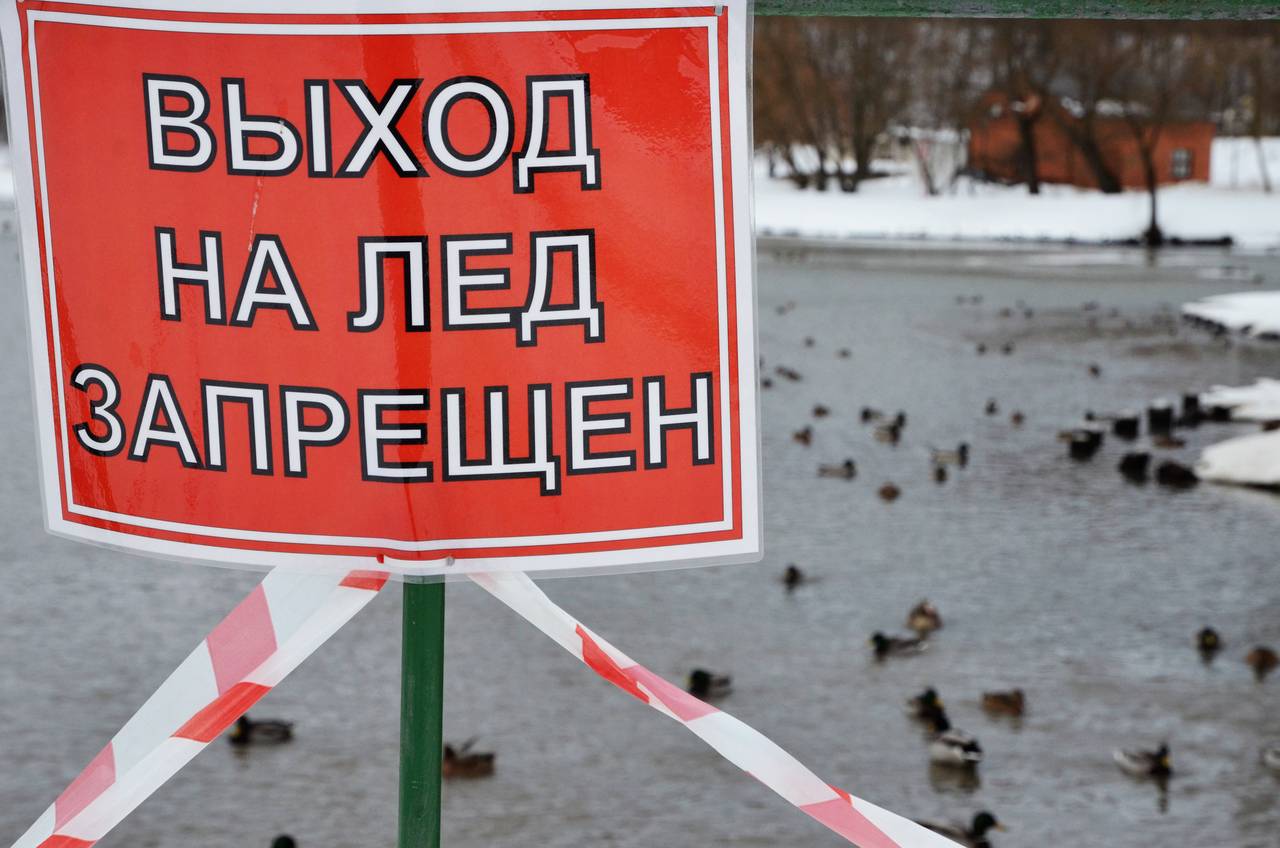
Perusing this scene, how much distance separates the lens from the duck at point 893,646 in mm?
7047

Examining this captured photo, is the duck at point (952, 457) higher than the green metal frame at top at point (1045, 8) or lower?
lower

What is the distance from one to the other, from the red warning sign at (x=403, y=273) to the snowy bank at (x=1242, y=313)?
1737cm

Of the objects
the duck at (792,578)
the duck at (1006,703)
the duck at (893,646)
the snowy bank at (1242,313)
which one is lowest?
the duck at (1006,703)

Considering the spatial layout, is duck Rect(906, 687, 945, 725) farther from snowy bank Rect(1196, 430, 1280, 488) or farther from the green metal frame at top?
snowy bank Rect(1196, 430, 1280, 488)

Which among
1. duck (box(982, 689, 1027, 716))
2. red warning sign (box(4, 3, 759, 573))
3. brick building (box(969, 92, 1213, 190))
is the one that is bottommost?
duck (box(982, 689, 1027, 716))

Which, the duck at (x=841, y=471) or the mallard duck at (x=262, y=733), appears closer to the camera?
the mallard duck at (x=262, y=733)

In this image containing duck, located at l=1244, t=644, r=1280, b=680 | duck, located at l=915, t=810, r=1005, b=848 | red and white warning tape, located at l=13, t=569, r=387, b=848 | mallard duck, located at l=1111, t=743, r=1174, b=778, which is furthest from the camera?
duck, located at l=1244, t=644, r=1280, b=680

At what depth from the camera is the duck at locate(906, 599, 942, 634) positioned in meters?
7.31

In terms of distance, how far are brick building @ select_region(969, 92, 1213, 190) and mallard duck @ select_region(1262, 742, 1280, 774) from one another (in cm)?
3996

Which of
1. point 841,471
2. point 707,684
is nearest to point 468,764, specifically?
point 707,684

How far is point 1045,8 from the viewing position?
180cm

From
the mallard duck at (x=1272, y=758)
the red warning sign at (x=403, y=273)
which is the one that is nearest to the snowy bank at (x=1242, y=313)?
the mallard duck at (x=1272, y=758)

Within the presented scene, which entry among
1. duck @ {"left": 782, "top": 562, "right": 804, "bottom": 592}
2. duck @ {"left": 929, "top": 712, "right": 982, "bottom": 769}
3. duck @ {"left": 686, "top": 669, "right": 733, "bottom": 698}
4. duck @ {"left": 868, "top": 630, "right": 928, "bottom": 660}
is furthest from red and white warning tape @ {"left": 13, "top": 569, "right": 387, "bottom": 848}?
duck @ {"left": 782, "top": 562, "right": 804, "bottom": 592}

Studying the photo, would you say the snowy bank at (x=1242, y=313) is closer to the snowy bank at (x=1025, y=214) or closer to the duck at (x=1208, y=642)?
the duck at (x=1208, y=642)
